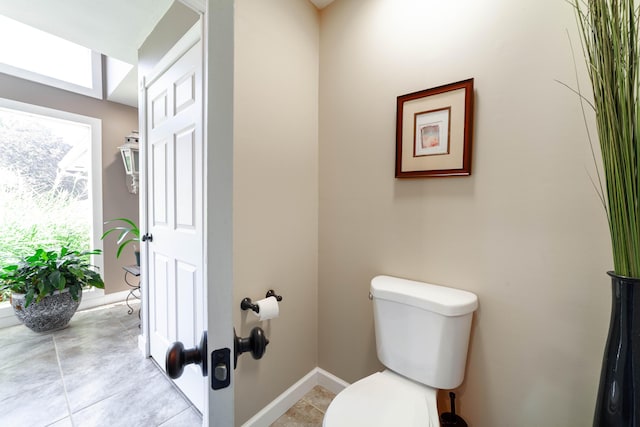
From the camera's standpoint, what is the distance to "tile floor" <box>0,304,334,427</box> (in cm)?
83

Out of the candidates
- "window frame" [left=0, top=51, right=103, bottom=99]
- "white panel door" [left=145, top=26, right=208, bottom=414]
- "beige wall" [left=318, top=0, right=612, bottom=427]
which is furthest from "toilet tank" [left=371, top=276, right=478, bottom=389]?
"window frame" [left=0, top=51, right=103, bottom=99]

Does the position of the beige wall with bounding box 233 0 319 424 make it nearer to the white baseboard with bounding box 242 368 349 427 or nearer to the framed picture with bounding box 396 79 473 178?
the white baseboard with bounding box 242 368 349 427

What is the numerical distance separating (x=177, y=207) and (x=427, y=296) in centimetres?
103

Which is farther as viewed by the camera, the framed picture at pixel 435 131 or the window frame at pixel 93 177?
the framed picture at pixel 435 131

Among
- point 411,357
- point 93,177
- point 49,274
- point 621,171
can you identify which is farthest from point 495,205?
point 49,274

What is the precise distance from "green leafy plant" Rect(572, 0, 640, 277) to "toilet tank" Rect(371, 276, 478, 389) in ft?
1.67

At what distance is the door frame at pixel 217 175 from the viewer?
1.25ft

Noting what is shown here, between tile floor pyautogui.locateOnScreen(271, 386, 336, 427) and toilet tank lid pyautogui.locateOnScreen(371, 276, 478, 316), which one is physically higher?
toilet tank lid pyautogui.locateOnScreen(371, 276, 478, 316)

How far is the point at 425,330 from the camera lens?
1.06 meters

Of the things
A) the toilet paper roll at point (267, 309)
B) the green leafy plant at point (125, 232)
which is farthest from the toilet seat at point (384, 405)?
the green leafy plant at point (125, 232)

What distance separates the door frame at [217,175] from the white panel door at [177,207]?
5 centimetres

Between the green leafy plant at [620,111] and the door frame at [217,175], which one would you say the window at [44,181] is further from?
the green leafy plant at [620,111]

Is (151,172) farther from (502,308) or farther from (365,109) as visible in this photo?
(502,308)

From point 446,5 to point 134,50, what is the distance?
130 centimetres
